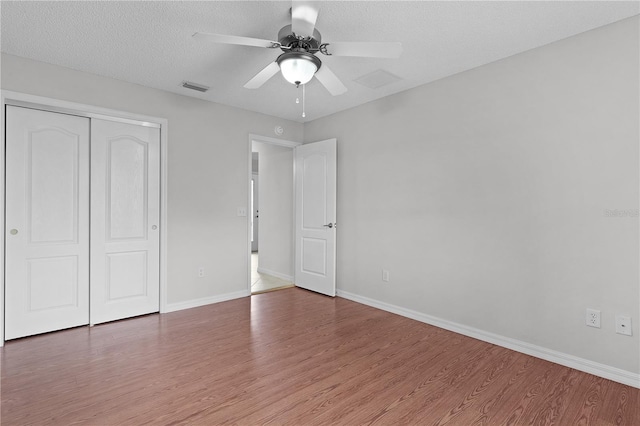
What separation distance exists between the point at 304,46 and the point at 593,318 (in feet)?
9.37

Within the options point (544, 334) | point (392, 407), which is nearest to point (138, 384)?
point (392, 407)

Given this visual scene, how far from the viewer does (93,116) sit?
3.25 m

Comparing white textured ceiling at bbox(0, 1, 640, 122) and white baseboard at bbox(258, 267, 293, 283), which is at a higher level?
white textured ceiling at bbox(0, 1, 640, 122)

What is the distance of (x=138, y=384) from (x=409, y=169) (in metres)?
3.11

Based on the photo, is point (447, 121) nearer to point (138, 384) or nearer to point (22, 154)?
point (138, 384)

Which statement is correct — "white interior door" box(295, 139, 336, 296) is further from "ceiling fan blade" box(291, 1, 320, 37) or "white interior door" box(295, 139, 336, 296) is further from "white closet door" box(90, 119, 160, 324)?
"ceiling fan blade" box(291, 1, 320, 37)

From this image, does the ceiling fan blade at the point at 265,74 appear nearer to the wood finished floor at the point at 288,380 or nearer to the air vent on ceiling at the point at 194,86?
the air vent on ceiling at the point at 194,86

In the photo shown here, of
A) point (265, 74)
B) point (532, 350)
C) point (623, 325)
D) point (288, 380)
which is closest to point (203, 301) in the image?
point (288, 380)

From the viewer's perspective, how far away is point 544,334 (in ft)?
8.54

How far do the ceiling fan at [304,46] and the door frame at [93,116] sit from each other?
1.88 meters

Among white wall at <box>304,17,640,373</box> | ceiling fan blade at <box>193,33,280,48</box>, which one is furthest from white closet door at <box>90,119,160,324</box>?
white wall at <box>304,17,640,373</box>

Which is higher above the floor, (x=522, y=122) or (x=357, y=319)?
(x=522, y=122)

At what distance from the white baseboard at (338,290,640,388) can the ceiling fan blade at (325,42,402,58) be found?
253 centimetres

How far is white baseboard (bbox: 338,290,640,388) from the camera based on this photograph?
2258 millimetres
